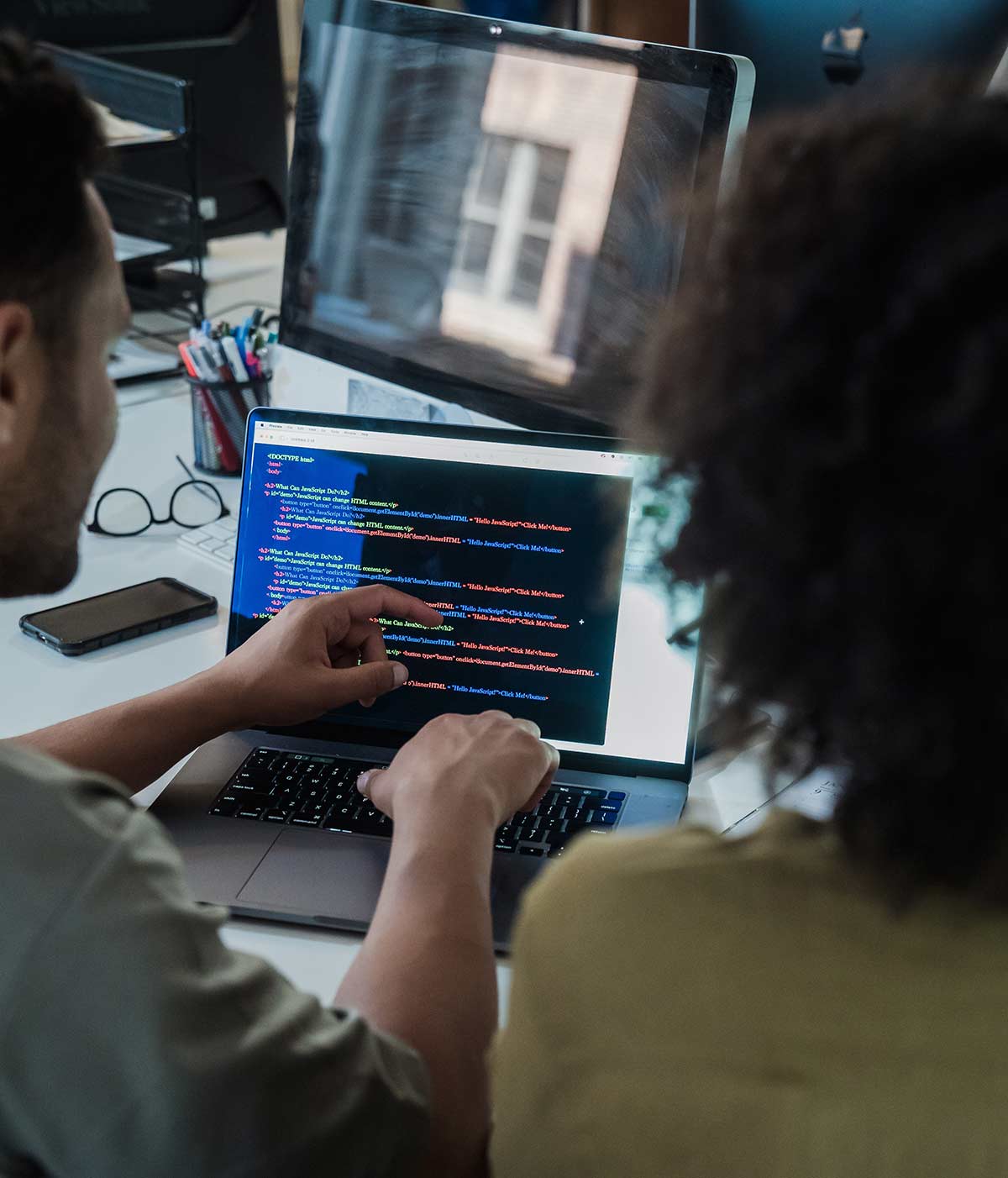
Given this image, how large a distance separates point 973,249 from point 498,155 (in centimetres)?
85

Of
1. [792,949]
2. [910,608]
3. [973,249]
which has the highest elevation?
[973,249]

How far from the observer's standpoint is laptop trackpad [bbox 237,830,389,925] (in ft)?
2.75

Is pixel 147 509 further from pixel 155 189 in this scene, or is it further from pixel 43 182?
pixel 43 182

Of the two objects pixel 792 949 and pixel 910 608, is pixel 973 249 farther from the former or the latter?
pixel 792 949

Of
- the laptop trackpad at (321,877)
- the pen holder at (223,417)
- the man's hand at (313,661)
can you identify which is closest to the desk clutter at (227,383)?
the pen holder at (223,417)

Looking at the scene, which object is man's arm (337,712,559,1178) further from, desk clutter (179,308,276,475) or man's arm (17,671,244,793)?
desk clutter (179,308,276,475)

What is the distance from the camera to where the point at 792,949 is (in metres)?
0.47

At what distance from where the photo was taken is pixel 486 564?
1035mm

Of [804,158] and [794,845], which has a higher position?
[804,158]

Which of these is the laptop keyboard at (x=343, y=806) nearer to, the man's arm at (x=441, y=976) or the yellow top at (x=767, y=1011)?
the man's arm at (x=441, y=976)

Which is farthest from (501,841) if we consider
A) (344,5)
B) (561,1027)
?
(344,5)

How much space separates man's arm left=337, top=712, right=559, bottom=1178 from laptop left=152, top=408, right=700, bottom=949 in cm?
9

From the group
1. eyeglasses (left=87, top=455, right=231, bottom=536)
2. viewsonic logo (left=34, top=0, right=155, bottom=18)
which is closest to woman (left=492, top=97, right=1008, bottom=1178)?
eyeglasses (left=87, top=455, right=231, bottom=536)

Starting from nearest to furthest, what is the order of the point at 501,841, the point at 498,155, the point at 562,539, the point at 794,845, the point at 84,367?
the point at 794,845
the point at 84,367
the point at 501,841
the point at 562,539
the point at 498,155
